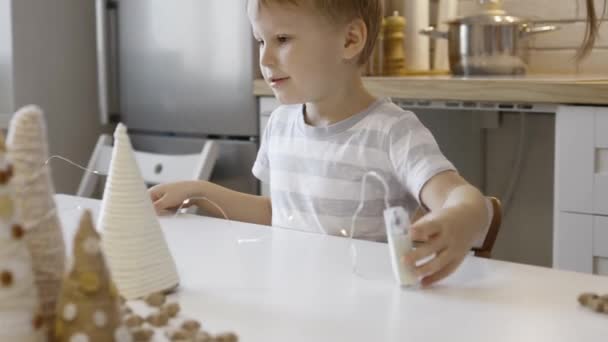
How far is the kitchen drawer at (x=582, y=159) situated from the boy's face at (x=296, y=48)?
2.42 feet

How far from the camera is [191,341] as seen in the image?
2.25 feet

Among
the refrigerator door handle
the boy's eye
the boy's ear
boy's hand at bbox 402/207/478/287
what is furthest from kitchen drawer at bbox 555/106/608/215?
the refrigerator door handle

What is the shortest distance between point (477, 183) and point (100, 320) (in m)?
2.18

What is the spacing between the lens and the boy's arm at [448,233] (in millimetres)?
865

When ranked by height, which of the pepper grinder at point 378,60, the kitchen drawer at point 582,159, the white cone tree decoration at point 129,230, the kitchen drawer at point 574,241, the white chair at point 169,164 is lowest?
the kitchen drawer at point 574,241

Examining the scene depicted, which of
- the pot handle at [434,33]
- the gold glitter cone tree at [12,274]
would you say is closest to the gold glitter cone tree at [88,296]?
the gold glitter cone tree at [12,274]

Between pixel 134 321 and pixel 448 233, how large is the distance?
33 centimetres

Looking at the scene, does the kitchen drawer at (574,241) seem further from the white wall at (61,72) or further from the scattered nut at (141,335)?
the white wall at (61,72)

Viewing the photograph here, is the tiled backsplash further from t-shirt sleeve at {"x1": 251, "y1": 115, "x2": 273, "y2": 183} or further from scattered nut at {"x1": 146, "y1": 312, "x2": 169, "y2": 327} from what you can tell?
scattered nut at {"x1": 146, "y1": 312, "x2": 169, "y2": 327}

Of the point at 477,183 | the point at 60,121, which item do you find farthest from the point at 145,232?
the point at 60,121

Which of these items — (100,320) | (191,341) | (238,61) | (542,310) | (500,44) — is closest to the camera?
(100,320)

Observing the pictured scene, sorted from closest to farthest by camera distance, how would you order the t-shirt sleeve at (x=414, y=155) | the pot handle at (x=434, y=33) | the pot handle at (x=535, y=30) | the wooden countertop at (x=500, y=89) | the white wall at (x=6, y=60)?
1. the t-shirt sleeve at (x=414, y=155)
2. the wooden countertop at (x=500, y=89)
3. the pot handle at (x=535, y=30)
4. the pot handle at (x=434, y=33)
5. the white wall at (x=6, y=60)

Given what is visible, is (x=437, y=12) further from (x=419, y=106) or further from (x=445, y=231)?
(x=445, y=231)

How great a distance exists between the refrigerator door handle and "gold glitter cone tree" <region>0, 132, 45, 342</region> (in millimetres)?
2282
